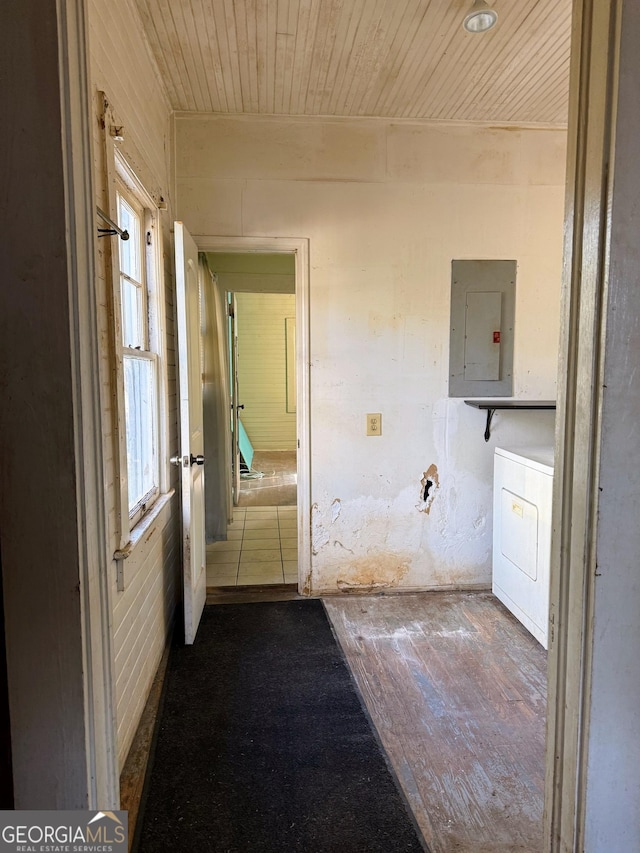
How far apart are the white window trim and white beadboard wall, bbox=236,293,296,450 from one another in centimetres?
575

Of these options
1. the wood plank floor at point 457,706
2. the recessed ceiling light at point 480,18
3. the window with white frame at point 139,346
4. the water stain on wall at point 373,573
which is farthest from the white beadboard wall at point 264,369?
the recessed ceiling light at point 480,18

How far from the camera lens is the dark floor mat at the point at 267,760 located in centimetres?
148

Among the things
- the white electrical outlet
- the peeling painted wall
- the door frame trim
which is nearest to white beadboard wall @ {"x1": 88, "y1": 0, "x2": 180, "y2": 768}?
the door frame trim

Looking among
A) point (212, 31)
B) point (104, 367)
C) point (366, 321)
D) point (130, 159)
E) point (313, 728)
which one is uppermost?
point (212, 31)

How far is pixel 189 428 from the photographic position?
2.49 meters

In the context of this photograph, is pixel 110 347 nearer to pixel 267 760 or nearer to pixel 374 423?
pixel 267 760

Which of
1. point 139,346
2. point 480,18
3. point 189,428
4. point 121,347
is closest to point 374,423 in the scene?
point 189,428

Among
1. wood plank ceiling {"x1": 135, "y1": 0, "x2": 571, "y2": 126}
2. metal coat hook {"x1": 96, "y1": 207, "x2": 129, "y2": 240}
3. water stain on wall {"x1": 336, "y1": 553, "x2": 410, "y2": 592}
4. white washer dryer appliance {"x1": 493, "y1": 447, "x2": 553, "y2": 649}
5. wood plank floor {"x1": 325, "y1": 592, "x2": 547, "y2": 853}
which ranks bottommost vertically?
wood plank floor {"x1": 325, "y1": 592, "x2": 547, "y2": 853}

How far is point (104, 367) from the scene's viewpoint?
5.23 feet

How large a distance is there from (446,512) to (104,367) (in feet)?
7.62

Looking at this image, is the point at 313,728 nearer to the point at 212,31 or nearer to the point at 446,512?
the point at 446,512

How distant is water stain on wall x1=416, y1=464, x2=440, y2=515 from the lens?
10.4ft

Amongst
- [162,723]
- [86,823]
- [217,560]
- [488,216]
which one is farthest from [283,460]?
[86,823]

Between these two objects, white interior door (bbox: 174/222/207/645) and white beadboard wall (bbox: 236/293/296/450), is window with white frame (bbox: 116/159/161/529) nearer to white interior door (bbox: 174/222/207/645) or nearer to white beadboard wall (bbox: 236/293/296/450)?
white interior door (bbox: 174/222/207/645)
